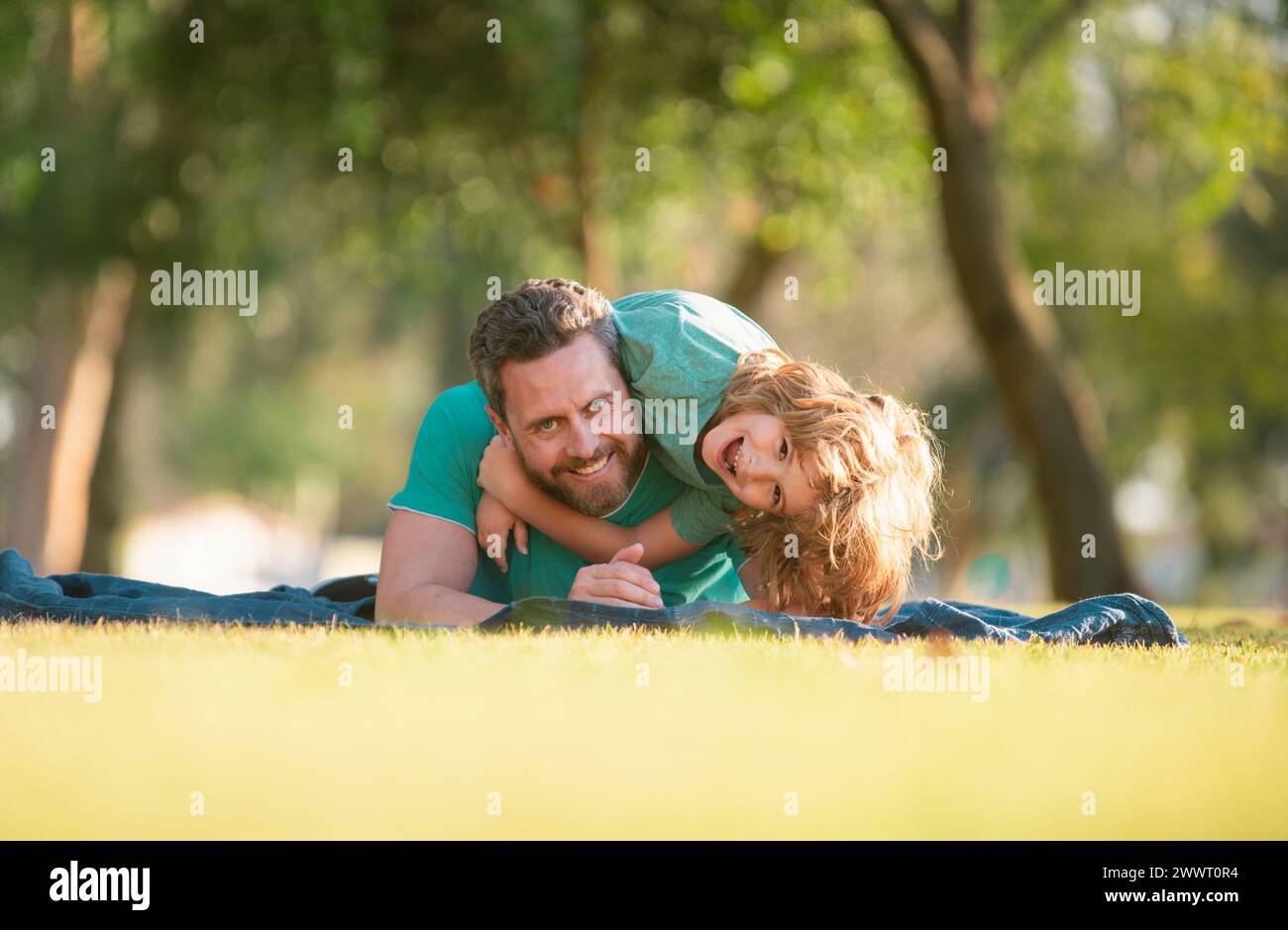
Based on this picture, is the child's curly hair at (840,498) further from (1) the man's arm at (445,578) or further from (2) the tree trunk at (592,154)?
(2) the tree trunk at (592,154)

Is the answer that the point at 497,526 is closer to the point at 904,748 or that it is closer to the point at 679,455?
the point at 679,455

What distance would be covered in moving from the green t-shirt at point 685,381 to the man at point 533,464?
0.25 feet

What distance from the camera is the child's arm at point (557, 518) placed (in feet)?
15.9

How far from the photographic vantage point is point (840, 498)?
4383mm

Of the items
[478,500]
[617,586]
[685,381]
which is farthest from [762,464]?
[478,500]

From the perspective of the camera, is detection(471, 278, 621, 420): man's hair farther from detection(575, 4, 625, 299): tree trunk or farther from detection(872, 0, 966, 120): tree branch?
detection(575, 4, 625, 299): tree trunk

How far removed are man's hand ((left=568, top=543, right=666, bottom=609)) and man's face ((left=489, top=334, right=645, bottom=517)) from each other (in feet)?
1.22

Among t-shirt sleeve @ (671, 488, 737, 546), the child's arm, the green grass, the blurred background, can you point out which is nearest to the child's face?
t-shirt sleeve @ (671, 488, 737, 546)

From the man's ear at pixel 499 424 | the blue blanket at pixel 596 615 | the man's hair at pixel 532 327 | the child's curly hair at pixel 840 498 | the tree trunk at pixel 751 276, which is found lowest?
the blue blanket at pixel 596 615

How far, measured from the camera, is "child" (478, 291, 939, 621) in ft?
14.4

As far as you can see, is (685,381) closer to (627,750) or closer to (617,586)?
(617,586)

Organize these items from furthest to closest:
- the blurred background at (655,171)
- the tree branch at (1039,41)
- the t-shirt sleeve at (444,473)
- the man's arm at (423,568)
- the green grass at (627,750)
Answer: the tree branch at (1039,41)
the blurred background at (655,171)
the t-shirt sleeve at (444,473)
the man's arm at (423,568)
the green grass at (627,750)

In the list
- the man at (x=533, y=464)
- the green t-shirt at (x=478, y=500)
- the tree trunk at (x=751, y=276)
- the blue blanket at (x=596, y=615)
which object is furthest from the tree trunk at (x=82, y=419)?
the man at (x=533, y=464)

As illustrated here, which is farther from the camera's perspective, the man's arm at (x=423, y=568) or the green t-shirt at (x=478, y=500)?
the green t-shirt at (x=478, y=500)
